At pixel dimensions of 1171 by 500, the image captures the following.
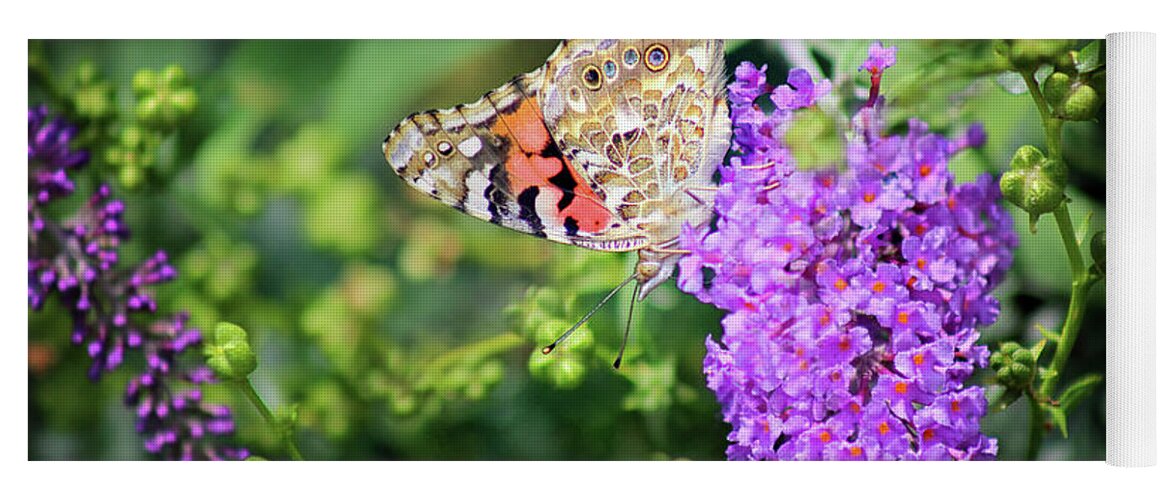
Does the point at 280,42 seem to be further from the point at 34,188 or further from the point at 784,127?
the point at 784,127

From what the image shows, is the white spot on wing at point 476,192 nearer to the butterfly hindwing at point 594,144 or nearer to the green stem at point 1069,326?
the butterfly hindwing at point 594,144

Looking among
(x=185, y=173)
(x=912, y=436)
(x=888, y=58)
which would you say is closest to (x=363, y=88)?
(x=185, y=173)

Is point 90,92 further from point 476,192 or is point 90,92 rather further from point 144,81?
point 476,192

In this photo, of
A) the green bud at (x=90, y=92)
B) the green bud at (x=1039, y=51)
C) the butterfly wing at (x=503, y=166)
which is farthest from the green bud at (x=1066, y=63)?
the green bud at (x=90, y=92)

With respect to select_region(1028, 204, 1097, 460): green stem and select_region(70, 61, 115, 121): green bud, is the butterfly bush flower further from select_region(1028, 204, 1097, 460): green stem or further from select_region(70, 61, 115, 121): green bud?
select_region(70, 61, 115, 121): green bud

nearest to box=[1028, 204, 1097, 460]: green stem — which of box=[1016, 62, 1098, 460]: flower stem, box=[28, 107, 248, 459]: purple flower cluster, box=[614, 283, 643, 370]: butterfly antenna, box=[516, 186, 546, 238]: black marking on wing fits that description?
box=[1016, 62, 1098, 460]: flower stem

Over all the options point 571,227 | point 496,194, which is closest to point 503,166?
point 496,194
